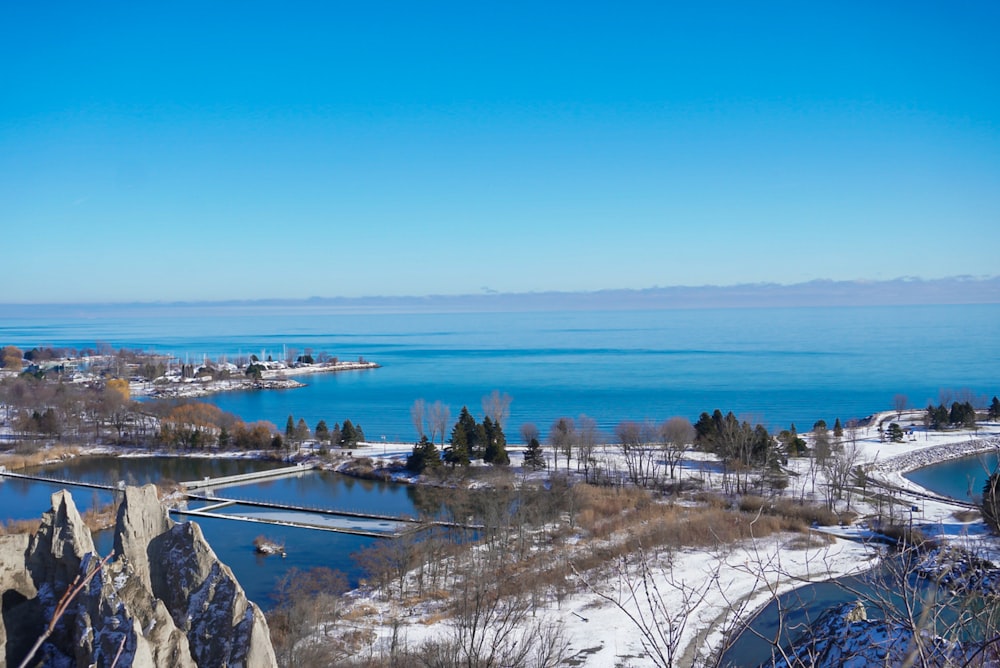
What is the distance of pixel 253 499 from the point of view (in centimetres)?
2152

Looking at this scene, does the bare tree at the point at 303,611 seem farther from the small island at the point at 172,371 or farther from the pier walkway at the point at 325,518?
the small island at the point at 172,371

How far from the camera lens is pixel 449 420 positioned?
33.6 meters

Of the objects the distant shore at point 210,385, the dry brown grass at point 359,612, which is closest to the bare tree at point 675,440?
the dry brown grass at point 359,612

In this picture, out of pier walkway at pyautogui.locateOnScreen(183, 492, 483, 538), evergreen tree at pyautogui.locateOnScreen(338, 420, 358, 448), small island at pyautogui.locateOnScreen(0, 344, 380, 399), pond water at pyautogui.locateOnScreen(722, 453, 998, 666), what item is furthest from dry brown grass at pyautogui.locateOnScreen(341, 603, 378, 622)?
small island at pyautogui.locateOnScreen(0, 344, 380, 399)

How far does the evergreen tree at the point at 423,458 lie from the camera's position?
24219mm

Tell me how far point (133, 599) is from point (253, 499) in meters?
17.6

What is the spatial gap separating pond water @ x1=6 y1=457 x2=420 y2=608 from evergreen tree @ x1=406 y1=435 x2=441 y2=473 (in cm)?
122

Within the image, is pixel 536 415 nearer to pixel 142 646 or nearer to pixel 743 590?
pixel 743 590

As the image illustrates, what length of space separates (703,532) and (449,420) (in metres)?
19.2

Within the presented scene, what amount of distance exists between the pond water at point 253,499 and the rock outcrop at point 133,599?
686 centimetres

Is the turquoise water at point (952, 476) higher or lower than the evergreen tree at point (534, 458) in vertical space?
lower

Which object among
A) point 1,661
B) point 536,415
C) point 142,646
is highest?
point 142,646

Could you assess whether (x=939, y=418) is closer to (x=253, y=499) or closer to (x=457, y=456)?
(x=457, y=456)

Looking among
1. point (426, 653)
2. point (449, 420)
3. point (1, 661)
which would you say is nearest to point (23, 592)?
point (1, 661)
